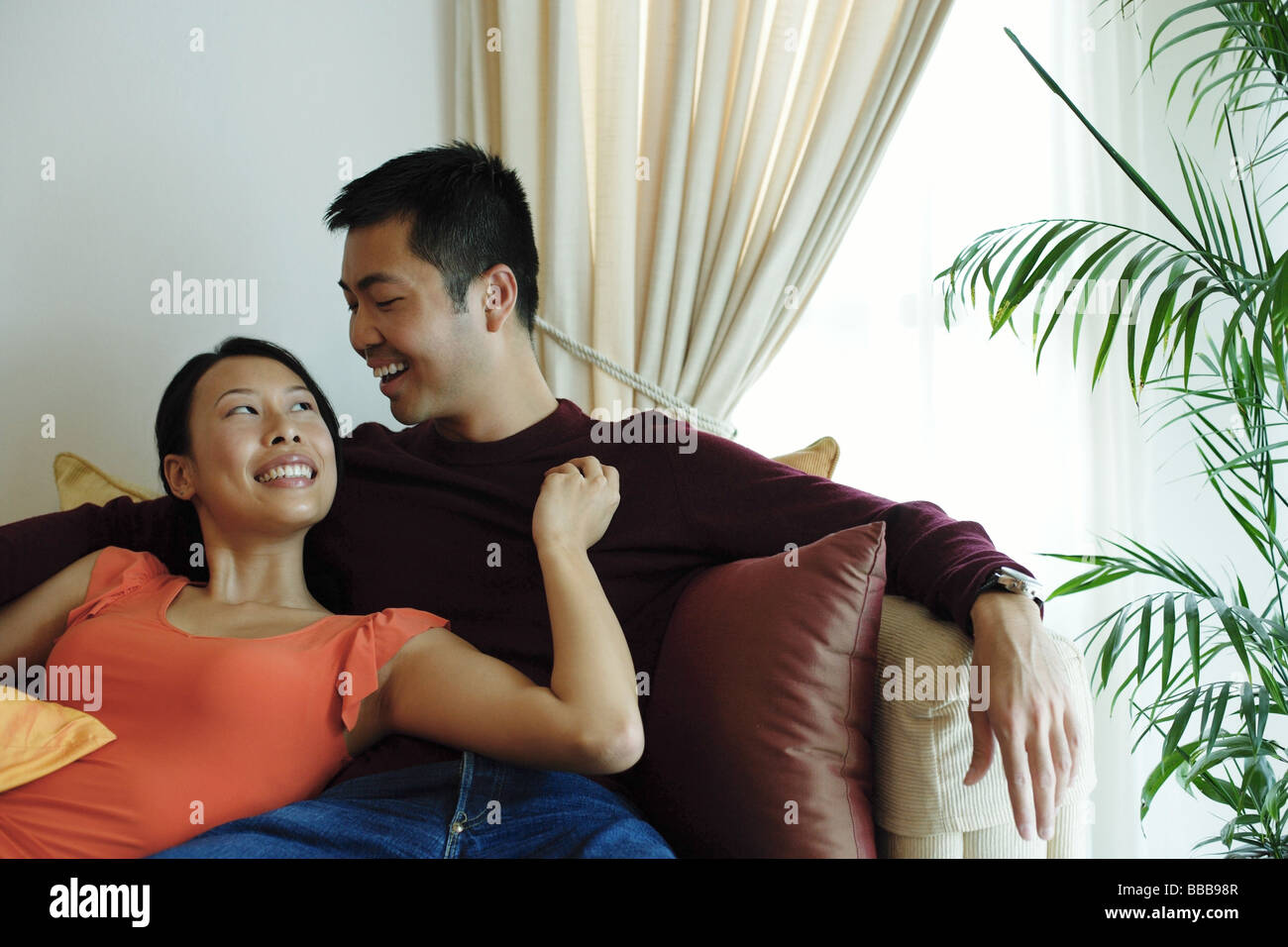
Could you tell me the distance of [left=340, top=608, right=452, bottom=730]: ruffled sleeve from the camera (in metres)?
1.22

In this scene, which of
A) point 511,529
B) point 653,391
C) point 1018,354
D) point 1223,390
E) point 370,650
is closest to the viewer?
point 370,650

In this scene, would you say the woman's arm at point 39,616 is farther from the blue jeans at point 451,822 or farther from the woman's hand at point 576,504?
the woman's hand at point 576,504

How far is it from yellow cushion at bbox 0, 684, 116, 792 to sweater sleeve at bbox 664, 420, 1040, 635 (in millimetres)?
→ 843

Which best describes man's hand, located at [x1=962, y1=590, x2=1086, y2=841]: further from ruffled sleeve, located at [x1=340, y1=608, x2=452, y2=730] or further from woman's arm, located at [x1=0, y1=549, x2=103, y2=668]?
woman's arm, located at [x1=0, y1=549, x2=103, y2=668]

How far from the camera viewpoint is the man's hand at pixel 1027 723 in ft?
3.29

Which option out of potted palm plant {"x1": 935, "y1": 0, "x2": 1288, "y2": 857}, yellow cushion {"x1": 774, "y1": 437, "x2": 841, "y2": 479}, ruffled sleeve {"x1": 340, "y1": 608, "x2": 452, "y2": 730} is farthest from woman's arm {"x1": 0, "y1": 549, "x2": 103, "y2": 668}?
potted palm plant {"x1": 935, "y1": 0, "x2": 1288, "y2": 857}

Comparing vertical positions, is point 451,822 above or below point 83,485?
below

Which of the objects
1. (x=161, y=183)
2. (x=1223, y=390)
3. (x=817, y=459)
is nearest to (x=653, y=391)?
(x=817, y=459)

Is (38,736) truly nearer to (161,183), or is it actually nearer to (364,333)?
(364,333)

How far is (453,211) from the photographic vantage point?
61.8 inches

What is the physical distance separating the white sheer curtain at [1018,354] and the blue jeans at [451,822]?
1.17 m

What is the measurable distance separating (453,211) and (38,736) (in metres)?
0.95

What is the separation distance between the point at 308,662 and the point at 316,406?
0.42 metres
